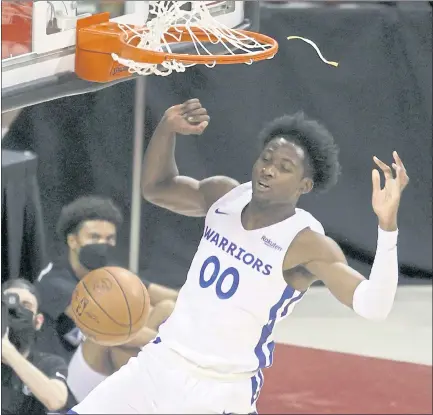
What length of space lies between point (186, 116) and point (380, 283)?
43 cm

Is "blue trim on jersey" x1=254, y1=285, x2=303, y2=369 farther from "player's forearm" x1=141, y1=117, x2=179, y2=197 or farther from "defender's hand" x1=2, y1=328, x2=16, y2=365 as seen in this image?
"defender's hand" x1=2, y1=328, x2=16, y2=365

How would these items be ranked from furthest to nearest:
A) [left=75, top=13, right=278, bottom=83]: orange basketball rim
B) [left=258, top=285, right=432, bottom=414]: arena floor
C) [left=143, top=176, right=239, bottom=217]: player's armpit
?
[left=258, top=285, right=432, bottom=414]: arena floor, [left=143, top=176, right=239, bottom=217]: player's armpit, [left=75, top=13, right=278, bottom=83]: orange basketball rim

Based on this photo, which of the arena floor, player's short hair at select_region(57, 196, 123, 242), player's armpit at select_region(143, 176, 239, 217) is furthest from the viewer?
the arena floor

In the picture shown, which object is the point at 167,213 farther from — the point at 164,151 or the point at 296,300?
the point at 296,300

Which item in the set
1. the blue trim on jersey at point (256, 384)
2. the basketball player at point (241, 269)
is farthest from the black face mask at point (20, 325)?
the blue trim on jersey at point (256, 384)

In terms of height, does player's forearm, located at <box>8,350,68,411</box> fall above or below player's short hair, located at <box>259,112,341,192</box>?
below

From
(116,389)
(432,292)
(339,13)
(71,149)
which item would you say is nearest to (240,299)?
(116,389)

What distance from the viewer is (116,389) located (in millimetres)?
1865

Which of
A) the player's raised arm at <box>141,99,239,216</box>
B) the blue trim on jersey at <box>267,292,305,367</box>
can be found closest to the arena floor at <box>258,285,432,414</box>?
the blue trim on jersey at <box>267,292,305,367</box>

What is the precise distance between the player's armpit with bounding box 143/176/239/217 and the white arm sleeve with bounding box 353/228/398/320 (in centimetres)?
27

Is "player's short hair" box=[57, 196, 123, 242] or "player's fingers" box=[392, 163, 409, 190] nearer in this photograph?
"player's fingers" box=[392, 163, 409, 190]

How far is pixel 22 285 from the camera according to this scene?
2.04 meters

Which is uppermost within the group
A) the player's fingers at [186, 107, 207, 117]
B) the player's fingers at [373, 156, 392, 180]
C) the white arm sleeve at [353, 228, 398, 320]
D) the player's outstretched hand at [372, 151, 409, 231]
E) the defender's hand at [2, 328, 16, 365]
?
the player's fingers at [186, 107, 207, 117]

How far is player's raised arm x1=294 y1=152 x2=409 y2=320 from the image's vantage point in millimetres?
1775
